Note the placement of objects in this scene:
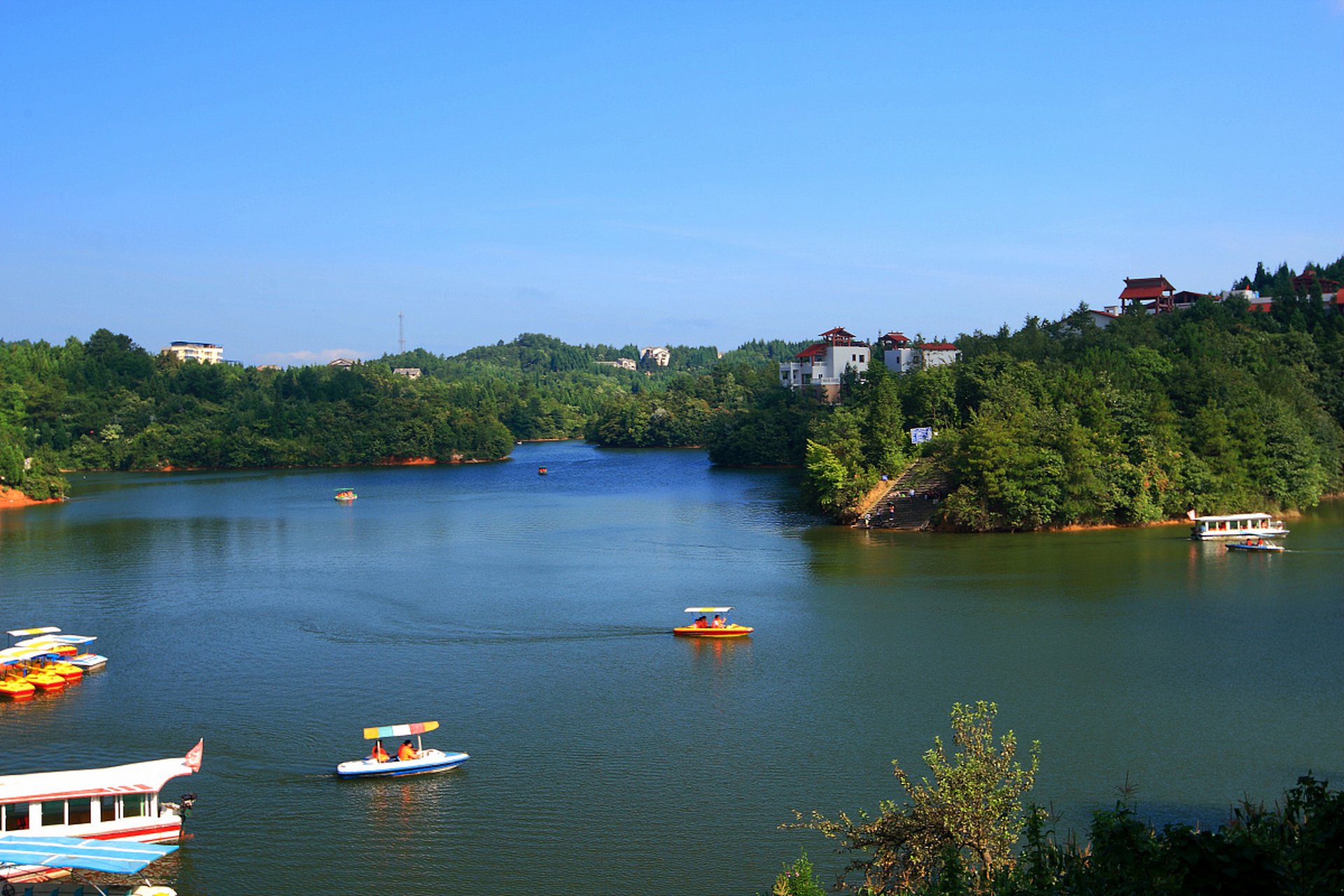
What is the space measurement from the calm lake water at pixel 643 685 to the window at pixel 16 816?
249 centimetres

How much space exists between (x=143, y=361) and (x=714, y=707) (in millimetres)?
112040

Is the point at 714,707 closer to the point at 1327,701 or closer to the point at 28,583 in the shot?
the point at 1327,701

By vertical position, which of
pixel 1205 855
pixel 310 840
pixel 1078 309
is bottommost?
pixel 310 840

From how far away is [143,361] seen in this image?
370 feet

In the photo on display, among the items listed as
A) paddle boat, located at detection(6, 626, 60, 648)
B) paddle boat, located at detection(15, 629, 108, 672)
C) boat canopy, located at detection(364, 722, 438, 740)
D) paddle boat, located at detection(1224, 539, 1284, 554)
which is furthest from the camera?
paddle boat, located at detection(1224, 539, 1284, 554)

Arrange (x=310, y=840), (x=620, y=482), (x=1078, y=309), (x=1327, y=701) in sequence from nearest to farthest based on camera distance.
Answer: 1. (x=310, y=840)
2. (x=1327, y=701)
3. (x=1078, y=309)
4. (x=620, y=482)

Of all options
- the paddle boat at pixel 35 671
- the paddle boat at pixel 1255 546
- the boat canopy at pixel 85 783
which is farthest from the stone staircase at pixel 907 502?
the boat canopy at pixel 85 783

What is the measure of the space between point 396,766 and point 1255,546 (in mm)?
33388

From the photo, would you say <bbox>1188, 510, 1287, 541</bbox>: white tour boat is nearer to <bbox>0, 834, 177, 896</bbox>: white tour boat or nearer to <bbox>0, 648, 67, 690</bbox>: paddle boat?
<bbox>0, 834, 177, 896</bbox>: white tour boat

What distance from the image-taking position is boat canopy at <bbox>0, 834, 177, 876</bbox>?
13734 mm

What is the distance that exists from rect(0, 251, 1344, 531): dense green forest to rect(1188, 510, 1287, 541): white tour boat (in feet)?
5.24

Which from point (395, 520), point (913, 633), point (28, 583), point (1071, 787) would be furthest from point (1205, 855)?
point (395, 520)

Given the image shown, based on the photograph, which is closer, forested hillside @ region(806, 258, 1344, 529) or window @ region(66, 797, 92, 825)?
window @ region(66, 797, 92, 825)

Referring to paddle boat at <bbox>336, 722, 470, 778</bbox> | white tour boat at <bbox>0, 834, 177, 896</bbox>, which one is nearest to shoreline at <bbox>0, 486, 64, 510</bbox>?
paddle boat at <bbox>336, 722, 470, 778</bbox>
